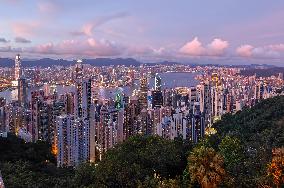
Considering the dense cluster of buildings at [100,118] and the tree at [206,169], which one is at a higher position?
the tree at [206,169]

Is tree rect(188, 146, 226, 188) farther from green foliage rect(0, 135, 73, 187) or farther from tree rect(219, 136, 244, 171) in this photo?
green foliage rect(0, 135, 73, 187)

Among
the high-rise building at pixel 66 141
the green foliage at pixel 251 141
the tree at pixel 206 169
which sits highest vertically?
the tree at pixel 206 169

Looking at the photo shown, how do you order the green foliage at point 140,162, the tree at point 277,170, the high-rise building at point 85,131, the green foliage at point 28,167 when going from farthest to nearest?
the high-rise building at point 85,131 < the green foliage at point 28,167 < the green foliage at point 140,162 < the tree at point 277,170

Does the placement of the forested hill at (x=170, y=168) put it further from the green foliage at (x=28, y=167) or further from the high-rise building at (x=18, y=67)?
the high-rise building at (x=18, y=67)

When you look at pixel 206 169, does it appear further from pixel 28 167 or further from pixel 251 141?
pixel 251 141

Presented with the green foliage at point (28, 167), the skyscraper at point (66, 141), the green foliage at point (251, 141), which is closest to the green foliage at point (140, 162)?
the green foliage at point (251, 141)

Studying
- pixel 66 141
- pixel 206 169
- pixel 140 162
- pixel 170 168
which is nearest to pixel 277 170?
pixel 206 169

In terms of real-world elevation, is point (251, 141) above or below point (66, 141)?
above

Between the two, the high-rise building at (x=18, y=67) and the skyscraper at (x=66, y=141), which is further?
the high-rise building at (x=18, y=67)

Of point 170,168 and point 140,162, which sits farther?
point 170,168

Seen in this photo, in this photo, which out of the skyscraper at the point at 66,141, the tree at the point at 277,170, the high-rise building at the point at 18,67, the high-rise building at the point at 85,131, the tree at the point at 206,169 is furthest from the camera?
the high-rise building at the point at 18,67
